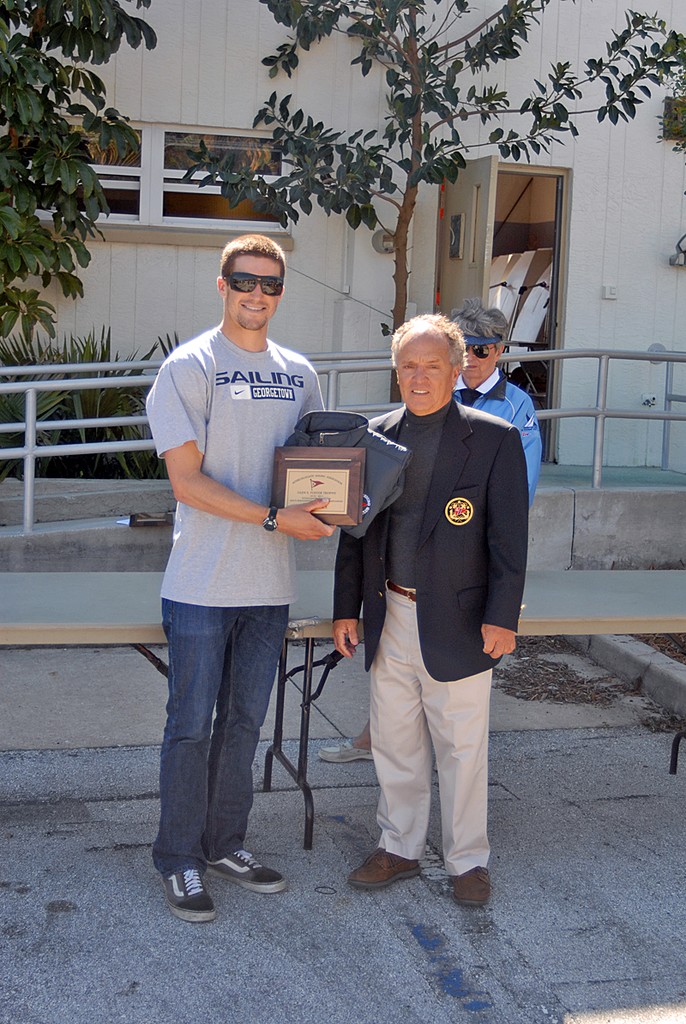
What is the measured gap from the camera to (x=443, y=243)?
9555 millimetres

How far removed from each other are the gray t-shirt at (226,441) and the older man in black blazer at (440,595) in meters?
0.35

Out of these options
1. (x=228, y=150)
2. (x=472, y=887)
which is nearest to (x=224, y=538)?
(x=472, y=887)

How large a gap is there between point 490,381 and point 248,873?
6.68 feet

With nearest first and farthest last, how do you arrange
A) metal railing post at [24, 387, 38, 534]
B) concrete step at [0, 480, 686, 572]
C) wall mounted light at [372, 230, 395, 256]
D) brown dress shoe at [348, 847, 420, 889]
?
brown dress shoe at [348, 847, 420, 889]
metal railing post at [24, 387, 38, 534]
concrete step at [0, 480, 686, 572]
wall mounted light at [372, 230, 395, 256]

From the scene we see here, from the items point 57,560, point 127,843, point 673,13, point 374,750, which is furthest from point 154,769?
point 673,13

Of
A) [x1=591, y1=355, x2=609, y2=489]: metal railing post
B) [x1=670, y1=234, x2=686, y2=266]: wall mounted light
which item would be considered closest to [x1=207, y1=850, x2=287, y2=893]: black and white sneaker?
[x1=591, y1=355, x2=609, y2=489]: metal railing post

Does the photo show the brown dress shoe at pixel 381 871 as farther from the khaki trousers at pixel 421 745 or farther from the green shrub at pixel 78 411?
the green shrub at pixel 78 411

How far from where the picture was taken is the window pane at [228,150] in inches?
352

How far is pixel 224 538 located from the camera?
12.0ft

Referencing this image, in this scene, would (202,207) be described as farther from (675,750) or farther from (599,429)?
(675,750)

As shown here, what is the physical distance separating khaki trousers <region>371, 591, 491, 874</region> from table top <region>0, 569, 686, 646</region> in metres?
0.39

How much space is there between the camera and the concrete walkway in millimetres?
3314

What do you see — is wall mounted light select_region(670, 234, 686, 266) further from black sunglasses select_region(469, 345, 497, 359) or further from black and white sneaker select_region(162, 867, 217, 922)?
black and white sneaker select_region(162, 867, 217, 922)

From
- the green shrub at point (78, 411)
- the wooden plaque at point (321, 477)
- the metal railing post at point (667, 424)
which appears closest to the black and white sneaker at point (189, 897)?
the wooden plaque at point (321, 477)
